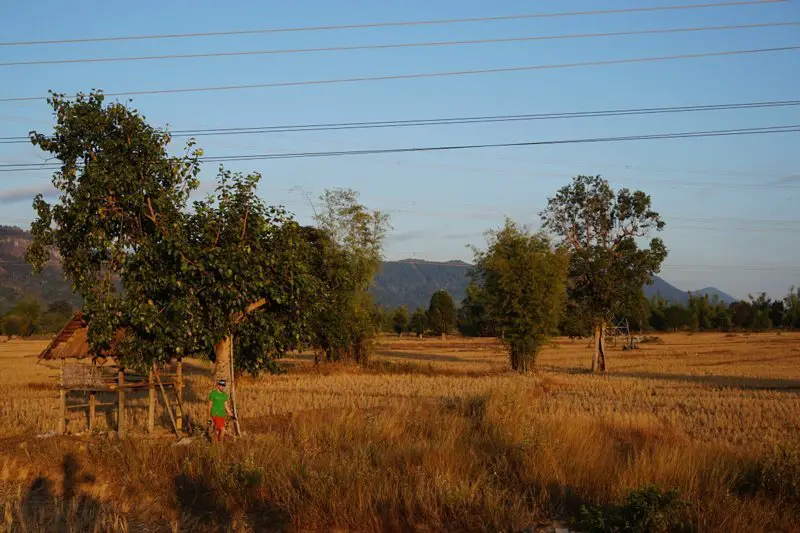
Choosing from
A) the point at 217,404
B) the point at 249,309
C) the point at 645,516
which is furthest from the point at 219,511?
the point at 645,516

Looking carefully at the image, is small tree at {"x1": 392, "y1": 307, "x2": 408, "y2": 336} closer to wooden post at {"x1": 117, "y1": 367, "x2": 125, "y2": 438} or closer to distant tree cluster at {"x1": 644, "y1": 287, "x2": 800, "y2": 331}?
distant tree cluster at {"x1": 644, "y1": 287, "x2": 800, "y2": 331}

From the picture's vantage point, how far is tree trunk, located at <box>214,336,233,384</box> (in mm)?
17516

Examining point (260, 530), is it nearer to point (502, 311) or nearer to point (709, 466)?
point (709, 466)

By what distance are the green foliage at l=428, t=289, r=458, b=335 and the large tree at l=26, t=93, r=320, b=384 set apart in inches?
3865

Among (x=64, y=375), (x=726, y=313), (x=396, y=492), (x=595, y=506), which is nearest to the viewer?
(x=595, y=506)

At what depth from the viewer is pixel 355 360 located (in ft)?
147

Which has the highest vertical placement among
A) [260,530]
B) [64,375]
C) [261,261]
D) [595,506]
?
[261,261]

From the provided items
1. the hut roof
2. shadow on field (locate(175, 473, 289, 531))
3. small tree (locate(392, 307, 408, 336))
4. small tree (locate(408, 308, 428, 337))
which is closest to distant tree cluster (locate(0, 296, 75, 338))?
small tree (locate(392, 307, 408, 336))

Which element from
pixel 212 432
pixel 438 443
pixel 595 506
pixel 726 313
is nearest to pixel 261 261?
pixel 212 432

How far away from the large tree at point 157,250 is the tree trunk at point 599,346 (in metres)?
28.5

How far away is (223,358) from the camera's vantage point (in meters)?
17.6

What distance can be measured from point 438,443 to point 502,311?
28.0 meters

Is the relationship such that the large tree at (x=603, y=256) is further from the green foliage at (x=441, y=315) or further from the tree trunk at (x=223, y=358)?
the green foliage at (x=441, y=315)

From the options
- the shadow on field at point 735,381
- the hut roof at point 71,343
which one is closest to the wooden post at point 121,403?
the hut roof at point 71,343
